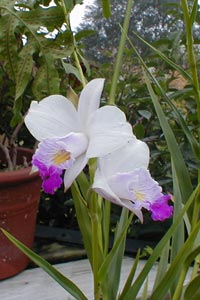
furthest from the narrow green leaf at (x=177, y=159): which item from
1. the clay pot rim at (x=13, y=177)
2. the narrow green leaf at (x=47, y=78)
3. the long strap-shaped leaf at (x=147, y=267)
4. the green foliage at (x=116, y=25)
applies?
the green foliage at (x=116, y=25)

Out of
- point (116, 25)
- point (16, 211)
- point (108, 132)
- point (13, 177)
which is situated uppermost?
point (116, 25)

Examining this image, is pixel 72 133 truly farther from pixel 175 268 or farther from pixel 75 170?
pixel 175 268

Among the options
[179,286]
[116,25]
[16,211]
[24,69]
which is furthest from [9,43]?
[116,25]

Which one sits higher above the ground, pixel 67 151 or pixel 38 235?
pixel 67 151

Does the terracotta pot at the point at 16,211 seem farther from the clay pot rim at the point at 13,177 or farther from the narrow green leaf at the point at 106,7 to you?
the narrow green leaf at the point at 106,7

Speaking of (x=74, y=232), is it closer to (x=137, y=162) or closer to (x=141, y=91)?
(x=141, y=91)

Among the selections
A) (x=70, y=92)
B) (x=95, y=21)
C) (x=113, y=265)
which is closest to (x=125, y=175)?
(x=70, y=92)

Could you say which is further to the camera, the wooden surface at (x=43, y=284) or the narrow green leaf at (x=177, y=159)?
the wooden surface at (x=43, y=284)
